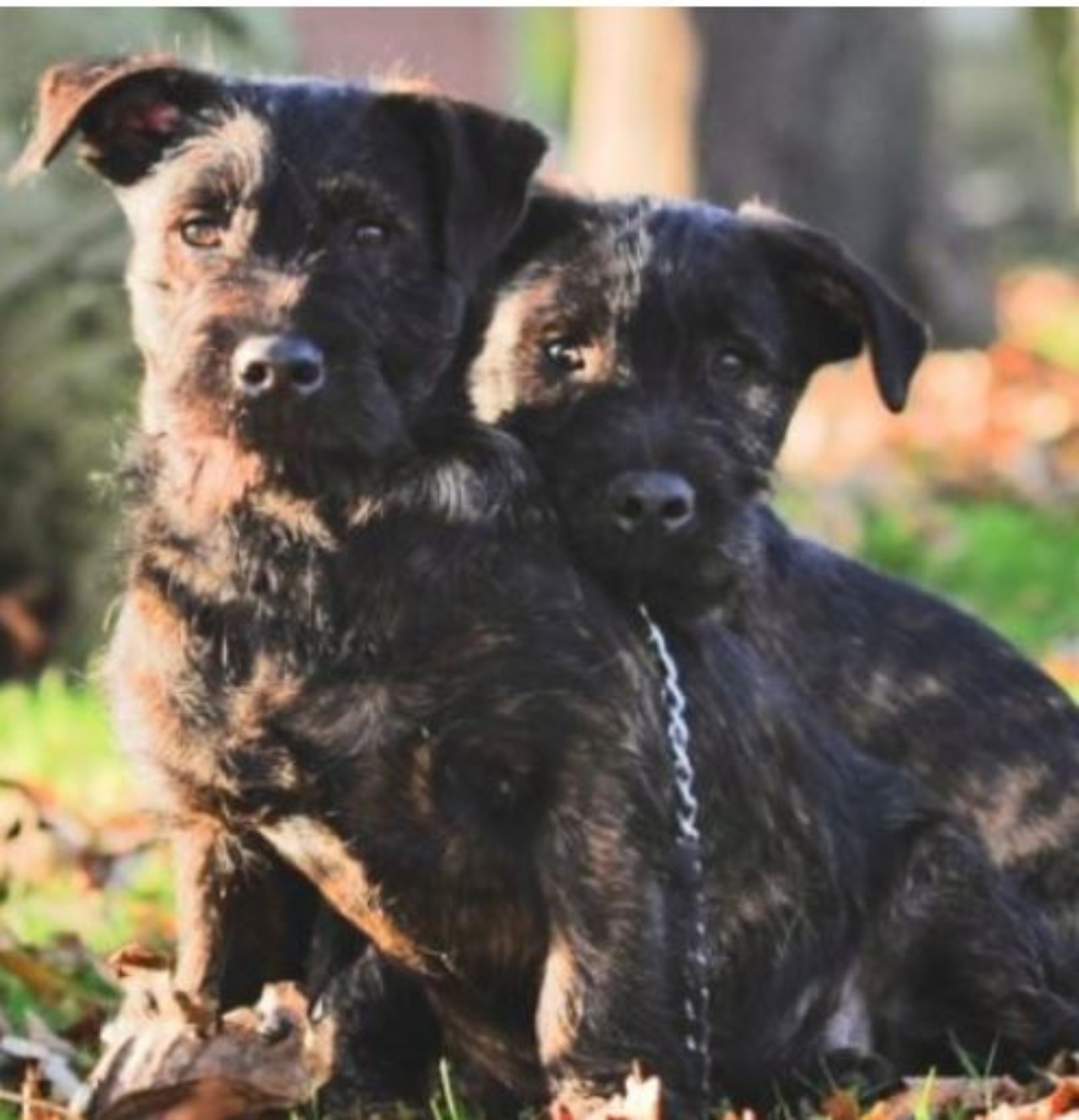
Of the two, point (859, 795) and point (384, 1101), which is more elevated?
point (859, 795)

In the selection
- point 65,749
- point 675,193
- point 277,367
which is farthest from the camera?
point 675,193

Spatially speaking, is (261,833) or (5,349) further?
(5,349)

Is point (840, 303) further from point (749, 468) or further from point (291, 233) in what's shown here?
point (291, 233)

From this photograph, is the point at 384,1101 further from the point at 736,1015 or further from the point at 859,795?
the point at 859,795

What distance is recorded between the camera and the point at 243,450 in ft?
17.7

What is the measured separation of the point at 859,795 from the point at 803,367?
89 centimetres

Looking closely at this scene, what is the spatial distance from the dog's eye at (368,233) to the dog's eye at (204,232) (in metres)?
0.23

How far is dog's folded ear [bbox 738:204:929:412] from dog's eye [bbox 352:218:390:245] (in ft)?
3.48

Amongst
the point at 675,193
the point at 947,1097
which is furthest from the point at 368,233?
the point at 675,193

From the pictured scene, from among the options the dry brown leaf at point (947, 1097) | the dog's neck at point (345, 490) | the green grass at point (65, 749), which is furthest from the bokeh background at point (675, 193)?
the dry brown leaf at point (947, 1097)

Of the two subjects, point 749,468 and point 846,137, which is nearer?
point 749,468

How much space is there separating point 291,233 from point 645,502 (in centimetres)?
80

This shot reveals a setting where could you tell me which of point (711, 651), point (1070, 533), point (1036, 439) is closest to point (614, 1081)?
point (711, 651)

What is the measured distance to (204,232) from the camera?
550 cm
